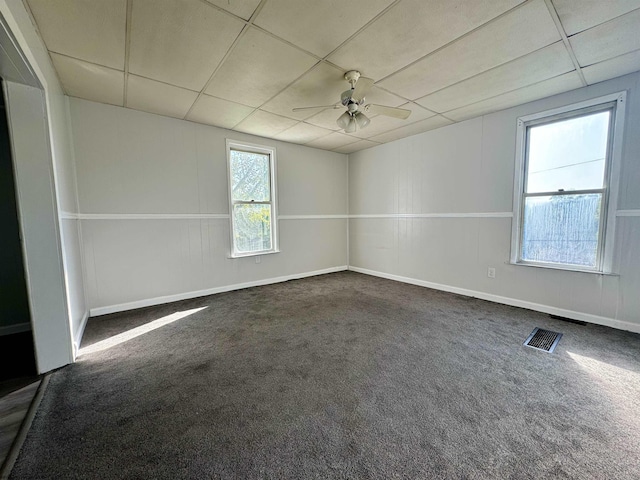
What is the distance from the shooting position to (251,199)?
4.38m

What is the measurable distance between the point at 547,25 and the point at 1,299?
5.36 m

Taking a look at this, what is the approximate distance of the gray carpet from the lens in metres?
1.24

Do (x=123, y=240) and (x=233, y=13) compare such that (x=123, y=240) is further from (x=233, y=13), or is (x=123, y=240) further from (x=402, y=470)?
(x=402, y=470)

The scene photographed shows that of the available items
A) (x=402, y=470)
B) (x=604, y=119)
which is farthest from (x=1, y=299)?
(x=604, y=119)

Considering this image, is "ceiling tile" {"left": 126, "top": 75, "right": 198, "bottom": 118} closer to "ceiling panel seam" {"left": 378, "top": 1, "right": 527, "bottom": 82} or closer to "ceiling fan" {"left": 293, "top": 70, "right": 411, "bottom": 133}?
"ceiling fan" {"left": 293, "top": 70, "right": 411, "bottom": 133}

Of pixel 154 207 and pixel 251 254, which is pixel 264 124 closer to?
pixel 154 207

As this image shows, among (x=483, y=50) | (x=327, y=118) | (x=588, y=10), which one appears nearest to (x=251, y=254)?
(x=327, y=118)

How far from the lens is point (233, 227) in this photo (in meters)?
4.18

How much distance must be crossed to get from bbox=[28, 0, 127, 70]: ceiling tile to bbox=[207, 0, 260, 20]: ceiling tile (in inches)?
23.7

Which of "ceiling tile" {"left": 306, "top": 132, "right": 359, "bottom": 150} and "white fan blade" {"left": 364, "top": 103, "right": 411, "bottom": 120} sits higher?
"ceiling tile" {"left": 306, "top": 132, "right": 359, "bottom": 150}

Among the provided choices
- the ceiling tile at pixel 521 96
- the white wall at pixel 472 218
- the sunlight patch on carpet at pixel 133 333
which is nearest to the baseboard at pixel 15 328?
the sunlight patch on carpet at pixel 133 333

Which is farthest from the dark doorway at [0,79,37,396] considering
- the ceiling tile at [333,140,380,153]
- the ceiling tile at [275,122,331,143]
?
the ceiling tile at [333,140,380,153]

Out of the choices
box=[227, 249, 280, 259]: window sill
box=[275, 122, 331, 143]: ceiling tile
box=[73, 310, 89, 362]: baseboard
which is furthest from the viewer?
box=[227, 249, 280, 259]: window sill

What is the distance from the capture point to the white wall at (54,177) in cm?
164
